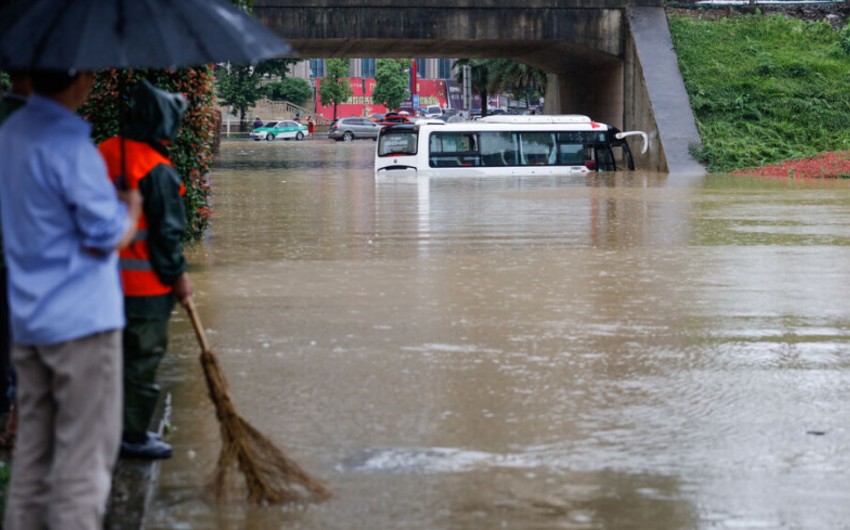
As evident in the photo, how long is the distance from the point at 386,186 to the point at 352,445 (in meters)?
22.7

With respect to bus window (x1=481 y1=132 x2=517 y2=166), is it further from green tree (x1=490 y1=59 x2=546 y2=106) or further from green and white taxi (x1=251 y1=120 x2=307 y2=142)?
green and white taxi (x1=251 y1=120 x2=307 y2=142)

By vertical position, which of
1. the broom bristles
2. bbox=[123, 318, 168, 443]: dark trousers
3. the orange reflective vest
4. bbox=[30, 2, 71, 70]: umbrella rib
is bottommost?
the broom bristles

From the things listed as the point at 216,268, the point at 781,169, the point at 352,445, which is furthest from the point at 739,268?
the point at 781,169

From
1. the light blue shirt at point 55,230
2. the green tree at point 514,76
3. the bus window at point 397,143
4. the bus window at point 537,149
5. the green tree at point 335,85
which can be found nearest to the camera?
the light blue shirt at point 55,230

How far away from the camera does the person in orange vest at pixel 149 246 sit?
5.84 metres

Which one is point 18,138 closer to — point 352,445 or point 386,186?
point 352,445

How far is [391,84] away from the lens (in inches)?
4168

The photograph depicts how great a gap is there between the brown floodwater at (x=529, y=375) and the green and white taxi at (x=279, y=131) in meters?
58.0

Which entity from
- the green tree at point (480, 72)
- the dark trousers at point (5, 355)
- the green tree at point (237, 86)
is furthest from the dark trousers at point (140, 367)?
the green tree at point (237, 86)

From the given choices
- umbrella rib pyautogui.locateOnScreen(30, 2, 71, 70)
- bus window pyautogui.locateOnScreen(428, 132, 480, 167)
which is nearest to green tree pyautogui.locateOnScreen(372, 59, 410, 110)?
bus window pyautogui.locateOnScreen(428, 132, 480, 167)

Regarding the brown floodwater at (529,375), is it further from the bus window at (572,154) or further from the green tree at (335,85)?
the green tree at (335,85)

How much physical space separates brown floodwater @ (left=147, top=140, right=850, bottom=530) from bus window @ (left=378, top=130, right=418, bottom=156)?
17.6 m

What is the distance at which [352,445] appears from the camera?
678 cm

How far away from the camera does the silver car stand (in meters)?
75.9
